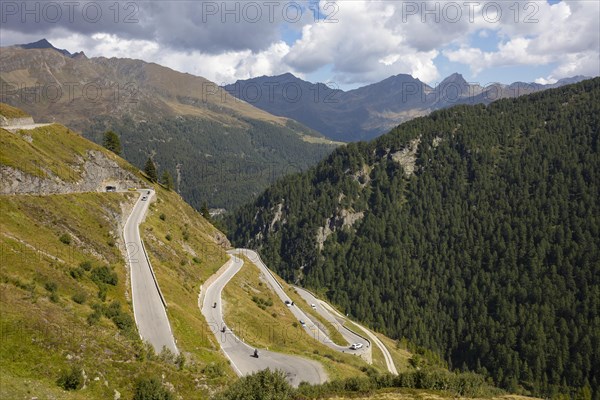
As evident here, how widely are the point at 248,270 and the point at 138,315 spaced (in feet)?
156

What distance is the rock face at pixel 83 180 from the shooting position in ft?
186

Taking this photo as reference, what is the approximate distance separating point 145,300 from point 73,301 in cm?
1273

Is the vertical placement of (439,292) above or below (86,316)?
below

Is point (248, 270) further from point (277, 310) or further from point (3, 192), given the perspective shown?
point (3, 192)

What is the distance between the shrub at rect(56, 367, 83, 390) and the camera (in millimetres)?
29406

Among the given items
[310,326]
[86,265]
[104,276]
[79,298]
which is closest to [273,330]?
[310,326]

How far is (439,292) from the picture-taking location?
604 ft

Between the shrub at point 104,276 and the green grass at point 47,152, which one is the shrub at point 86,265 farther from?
the green grass at point 47,152

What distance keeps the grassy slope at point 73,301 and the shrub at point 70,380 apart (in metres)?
0.40

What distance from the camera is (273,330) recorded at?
72.3 m

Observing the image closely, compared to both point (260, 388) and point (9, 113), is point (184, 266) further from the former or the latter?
point (9, 113)

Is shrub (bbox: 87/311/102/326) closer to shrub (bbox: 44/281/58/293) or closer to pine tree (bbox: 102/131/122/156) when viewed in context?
shrub (bbox: 44/281/58/293)

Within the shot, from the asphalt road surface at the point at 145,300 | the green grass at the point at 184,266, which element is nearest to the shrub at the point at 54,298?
the asphalt road surface at the point at 145,300

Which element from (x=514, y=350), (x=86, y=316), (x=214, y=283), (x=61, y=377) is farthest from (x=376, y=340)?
(x=61, y=377)
